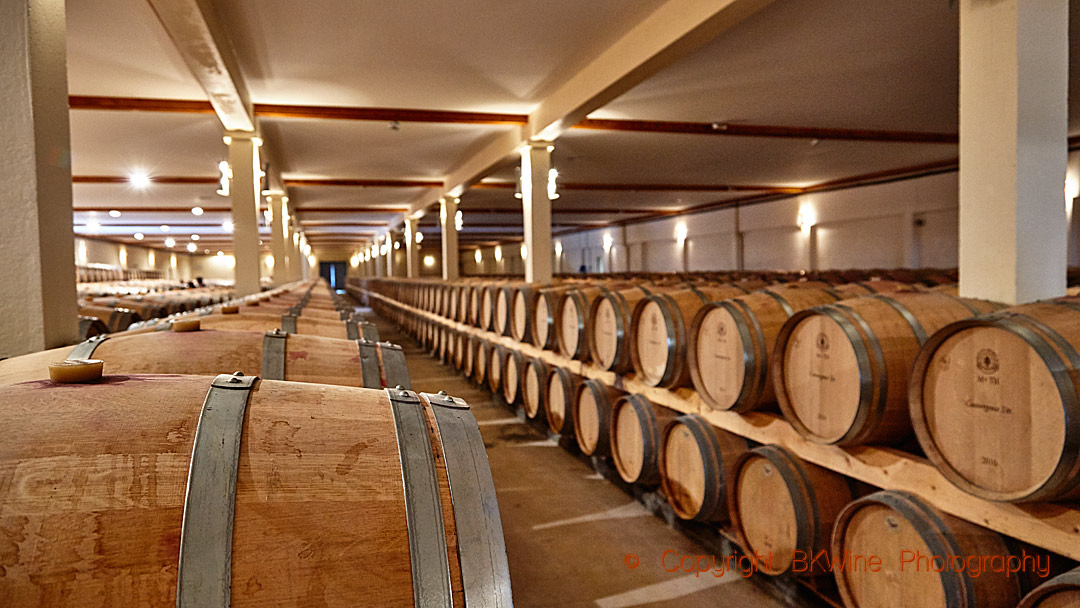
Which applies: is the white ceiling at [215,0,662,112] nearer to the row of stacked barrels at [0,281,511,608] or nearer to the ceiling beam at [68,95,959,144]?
the ceiling beam at [68,95,959,144]

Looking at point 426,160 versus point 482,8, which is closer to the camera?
point 482,8

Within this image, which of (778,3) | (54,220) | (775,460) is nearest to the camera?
(54,220)

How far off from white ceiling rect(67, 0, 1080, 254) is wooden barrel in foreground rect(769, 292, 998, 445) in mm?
4020

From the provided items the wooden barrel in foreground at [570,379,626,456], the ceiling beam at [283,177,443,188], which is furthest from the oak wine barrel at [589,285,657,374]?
the ceiling beam at [283,177,443,188]

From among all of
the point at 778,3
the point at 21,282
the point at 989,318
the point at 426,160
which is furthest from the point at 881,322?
the point at 426,160

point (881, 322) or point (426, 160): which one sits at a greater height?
point (426, 160)

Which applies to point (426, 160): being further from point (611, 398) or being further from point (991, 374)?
point (991, 374)

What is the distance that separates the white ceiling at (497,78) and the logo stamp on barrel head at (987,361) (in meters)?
4.63

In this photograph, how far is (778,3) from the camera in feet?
18.3

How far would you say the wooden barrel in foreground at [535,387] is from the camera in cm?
605

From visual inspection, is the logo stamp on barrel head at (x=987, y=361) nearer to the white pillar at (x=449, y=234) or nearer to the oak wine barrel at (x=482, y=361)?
the oak wine barrel at (x=482, y=361)

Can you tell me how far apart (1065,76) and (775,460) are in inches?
108

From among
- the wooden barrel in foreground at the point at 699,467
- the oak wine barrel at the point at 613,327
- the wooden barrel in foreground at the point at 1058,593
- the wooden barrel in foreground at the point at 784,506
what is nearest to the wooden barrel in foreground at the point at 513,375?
the oak wine barrel at the point at 613,327

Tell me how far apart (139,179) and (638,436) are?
1614 centimetres
